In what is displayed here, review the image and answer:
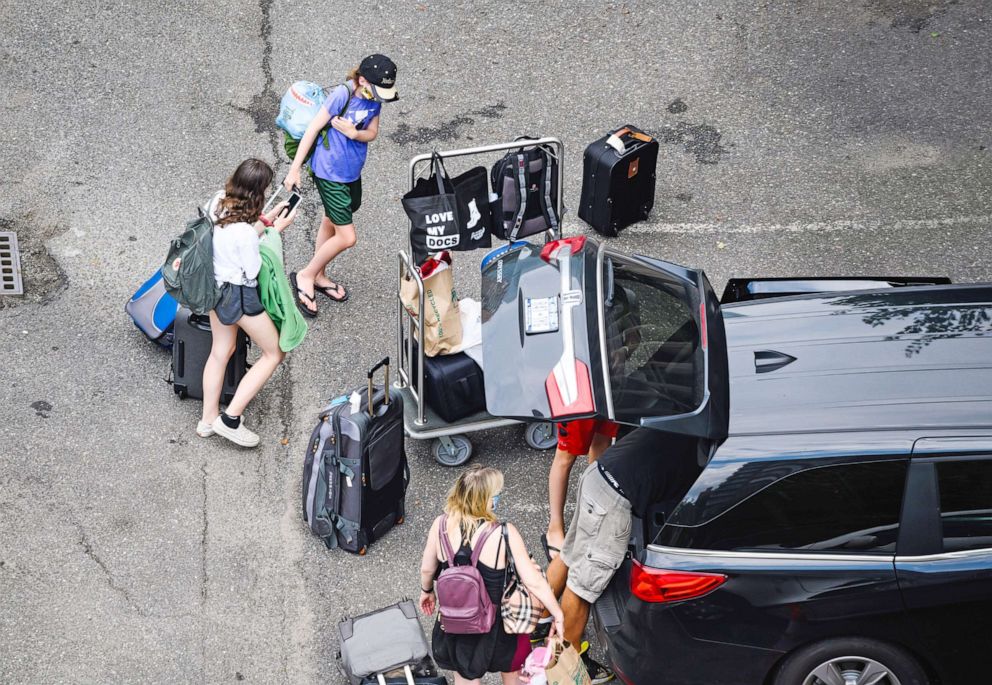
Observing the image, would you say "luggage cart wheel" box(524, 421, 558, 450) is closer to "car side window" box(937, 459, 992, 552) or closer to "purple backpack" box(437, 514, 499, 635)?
"purple backpack" box(437, 514, 499, 635)

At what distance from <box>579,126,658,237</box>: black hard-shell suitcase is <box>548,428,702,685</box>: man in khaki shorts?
3.34 metres

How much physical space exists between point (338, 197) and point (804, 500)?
3973mm

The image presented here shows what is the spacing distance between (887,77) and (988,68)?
993 mm

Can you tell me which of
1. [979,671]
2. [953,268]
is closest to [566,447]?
[979,671]

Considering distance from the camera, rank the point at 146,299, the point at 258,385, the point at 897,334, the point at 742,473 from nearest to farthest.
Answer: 1. the point at 742,473
2. the point at 897,334
3. the point at 258,385
4. the point at 146,299

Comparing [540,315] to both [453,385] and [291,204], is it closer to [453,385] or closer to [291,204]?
[453,385]

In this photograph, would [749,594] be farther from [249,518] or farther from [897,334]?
[249,518]

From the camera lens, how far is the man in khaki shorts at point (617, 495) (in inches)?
198

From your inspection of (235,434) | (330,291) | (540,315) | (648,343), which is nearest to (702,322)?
(648,343)

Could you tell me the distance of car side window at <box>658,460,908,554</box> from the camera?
15.4 feet

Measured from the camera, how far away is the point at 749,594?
4.78 meters

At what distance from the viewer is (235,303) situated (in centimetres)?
634

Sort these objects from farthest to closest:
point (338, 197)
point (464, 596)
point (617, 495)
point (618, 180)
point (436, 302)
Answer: point (618, 180) → point (338, 197) → point (436, 302) → point (617, 495) → point (464, 596)

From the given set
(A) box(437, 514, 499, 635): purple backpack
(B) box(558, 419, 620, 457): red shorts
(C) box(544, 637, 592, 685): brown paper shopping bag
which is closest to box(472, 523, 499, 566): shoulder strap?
(A) box(437, 514, 499, 635): purple backpack
